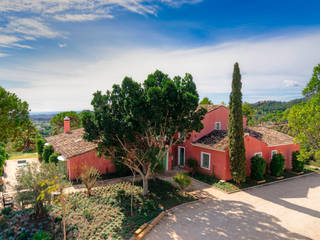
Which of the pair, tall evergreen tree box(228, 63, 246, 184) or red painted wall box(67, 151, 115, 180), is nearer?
tall evergreen tree box(228, 63, 246, 184)

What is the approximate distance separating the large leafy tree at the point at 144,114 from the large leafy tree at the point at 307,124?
5.37 meters

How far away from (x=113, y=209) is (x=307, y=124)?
1185 centimetres

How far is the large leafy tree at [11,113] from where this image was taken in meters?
16.5

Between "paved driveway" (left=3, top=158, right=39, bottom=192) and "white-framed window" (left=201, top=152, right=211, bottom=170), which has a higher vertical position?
"white-framed window" (left=201, top=152, right=211, bottom=170)

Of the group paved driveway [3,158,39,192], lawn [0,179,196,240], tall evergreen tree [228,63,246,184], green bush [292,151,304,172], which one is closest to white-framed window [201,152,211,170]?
tall evergreen tree [228,63,246,184]

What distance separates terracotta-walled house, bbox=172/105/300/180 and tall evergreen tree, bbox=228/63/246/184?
0.93 metres

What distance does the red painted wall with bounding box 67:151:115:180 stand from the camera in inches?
688

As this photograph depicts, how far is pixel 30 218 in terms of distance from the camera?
10.9m

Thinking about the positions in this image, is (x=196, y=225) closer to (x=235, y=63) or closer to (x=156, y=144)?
(x=156, y=144)

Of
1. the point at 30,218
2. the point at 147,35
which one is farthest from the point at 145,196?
the point at 147,35

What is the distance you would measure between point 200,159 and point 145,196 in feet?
25.1

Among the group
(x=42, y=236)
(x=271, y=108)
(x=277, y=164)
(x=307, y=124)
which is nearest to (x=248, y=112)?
(x=277, y=164)

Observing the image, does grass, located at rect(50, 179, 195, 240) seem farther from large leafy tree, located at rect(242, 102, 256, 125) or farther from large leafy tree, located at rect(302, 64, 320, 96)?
large leafy tree, located at rect(242, 102, 256, 125)

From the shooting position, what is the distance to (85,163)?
700 inches
